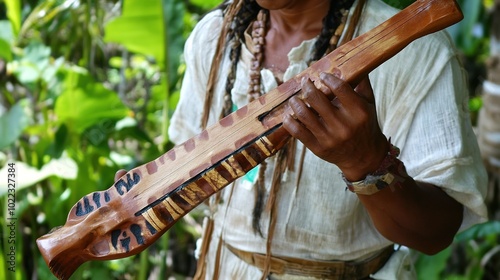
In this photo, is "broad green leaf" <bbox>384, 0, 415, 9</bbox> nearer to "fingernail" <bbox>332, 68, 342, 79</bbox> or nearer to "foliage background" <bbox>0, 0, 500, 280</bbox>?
"fingernail" <bbox>332, 68, 342, 79</bbox>

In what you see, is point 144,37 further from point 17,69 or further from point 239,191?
point 239,191

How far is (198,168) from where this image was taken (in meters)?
0.91

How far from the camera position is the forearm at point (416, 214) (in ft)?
3.18

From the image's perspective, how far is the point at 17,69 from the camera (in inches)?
89.3

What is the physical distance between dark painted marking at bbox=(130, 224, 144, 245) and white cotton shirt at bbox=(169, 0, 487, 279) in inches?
12.2

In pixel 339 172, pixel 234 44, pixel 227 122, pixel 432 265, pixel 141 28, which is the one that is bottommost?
pixel 432 265

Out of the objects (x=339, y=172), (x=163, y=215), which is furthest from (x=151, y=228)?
(x=339, y=172)

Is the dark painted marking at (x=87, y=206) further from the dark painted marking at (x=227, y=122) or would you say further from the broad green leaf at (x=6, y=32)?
the broad green leaf at (x=6, y=32)

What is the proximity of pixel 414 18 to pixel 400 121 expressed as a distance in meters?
Answer: 0.25

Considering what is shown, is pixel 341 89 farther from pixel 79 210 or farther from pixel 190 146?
pixel 79 210

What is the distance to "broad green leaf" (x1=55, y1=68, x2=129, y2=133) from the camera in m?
2.16

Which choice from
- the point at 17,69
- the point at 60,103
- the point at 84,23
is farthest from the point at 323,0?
the point at 84,23

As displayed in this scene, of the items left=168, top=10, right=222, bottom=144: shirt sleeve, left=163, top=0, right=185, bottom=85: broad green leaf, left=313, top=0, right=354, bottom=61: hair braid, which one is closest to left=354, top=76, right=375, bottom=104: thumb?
left=313, top=0, right=354, bottom=61: hair braid

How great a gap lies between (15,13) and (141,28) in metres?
0.44
